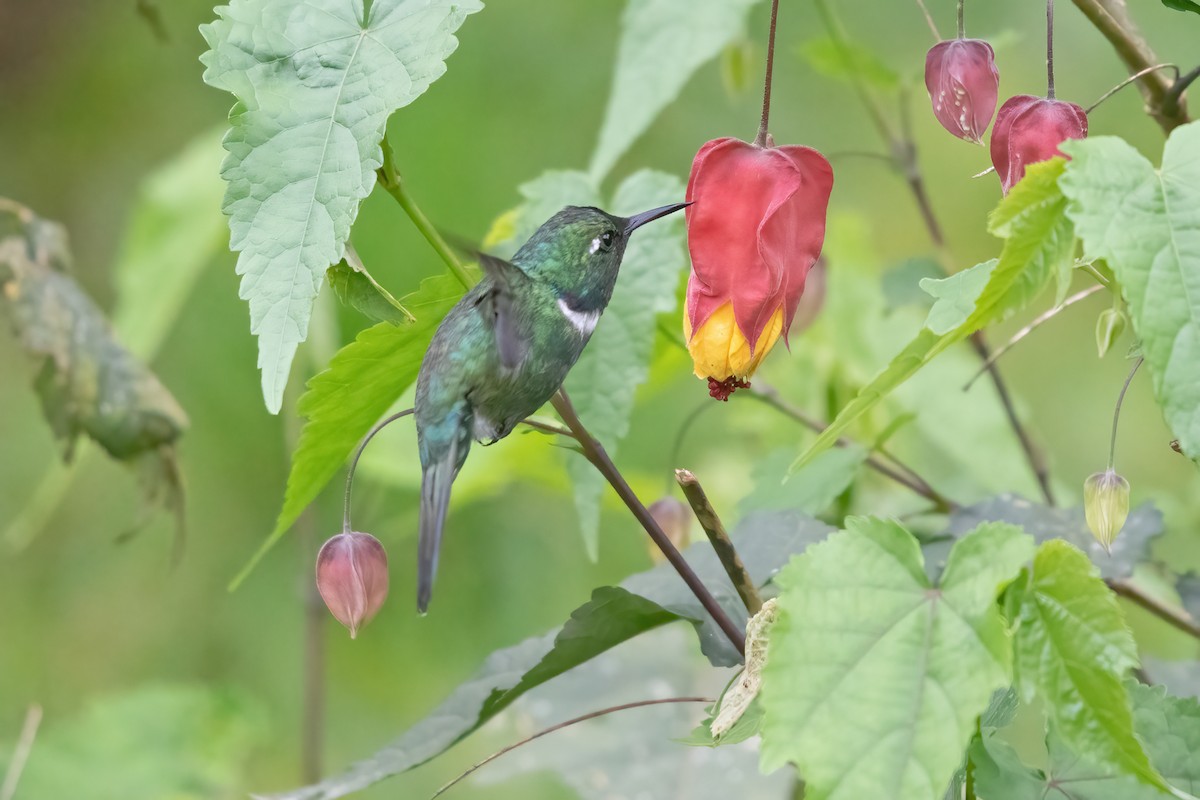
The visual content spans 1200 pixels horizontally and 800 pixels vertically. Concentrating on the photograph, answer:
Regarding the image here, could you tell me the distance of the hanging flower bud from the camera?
638 mm

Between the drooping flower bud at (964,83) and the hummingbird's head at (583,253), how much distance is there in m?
0.16

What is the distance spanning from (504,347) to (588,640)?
0.14m

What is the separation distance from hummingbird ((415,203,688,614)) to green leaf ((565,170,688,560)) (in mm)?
67

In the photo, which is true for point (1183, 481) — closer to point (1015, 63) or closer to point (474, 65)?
point (1015, 63)

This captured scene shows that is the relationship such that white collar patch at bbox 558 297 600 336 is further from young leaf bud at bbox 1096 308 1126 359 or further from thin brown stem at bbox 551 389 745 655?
young leaf bud at bbox 1096 308 1126 359

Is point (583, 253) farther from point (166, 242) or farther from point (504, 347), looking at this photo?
point (166, 242)

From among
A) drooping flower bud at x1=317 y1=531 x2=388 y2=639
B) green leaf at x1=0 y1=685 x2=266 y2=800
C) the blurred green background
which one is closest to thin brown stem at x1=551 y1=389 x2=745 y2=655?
drooping flower bud at x1=317 y1=531 x2=388 y2=639

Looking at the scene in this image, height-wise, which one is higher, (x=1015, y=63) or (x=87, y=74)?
(x=87, y=74)

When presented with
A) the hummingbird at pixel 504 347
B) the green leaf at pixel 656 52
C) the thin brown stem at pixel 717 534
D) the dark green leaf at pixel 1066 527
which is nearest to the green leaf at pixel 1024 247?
the thin brown stem at pixel 717 534

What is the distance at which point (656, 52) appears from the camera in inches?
34.9

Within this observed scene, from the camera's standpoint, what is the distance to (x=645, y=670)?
1.02 m

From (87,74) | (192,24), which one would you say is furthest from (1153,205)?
(87,74)

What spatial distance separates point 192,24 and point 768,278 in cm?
193

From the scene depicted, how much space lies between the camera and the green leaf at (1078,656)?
453mm
